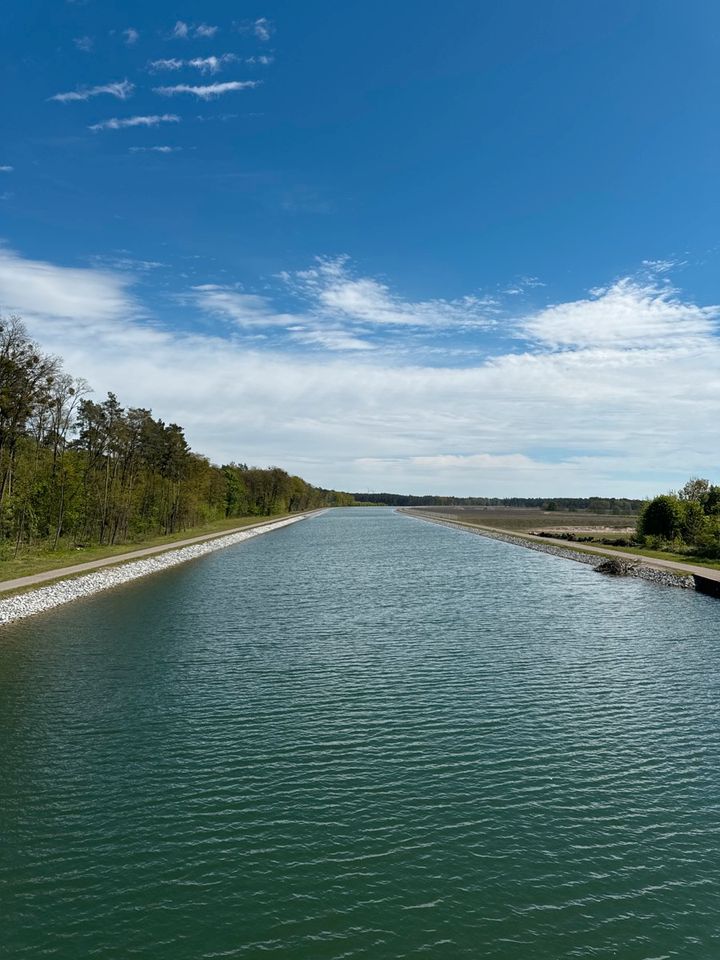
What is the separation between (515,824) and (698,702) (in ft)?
30.4

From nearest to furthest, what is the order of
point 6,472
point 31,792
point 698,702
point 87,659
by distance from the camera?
point 31,792
point 698,702
point 87,659
point 6,472

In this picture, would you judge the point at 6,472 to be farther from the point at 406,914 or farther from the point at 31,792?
the point at 406,914

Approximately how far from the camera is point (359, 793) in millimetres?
12227

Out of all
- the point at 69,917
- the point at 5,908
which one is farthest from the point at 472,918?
the point at 5,908

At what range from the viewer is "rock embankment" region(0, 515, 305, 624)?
30.7 metres

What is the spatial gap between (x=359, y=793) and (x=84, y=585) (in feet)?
100

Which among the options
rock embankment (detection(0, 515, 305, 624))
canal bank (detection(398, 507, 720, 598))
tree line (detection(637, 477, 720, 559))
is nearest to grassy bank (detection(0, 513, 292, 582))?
rock embankment (detection(0, 515, 305, 624))

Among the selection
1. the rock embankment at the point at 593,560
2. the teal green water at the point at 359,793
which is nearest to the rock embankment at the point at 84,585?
the teal green water at the point at 359,793

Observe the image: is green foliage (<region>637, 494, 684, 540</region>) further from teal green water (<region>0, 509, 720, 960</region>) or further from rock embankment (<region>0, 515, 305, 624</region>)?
rock embankment (<region>0, 515, 305, 624</region>)

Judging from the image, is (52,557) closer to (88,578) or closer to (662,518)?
(88,578)

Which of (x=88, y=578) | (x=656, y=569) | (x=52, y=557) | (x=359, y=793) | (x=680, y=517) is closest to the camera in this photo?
(x=359, y=793)

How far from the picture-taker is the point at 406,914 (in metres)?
8.63

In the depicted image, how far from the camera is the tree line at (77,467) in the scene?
4212cm

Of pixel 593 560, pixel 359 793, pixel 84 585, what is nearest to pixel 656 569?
pixel 593 560
